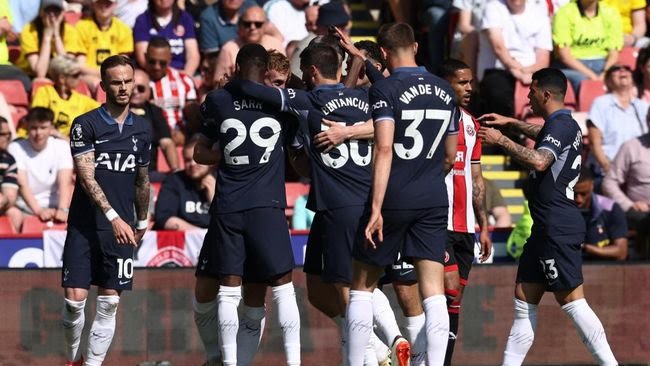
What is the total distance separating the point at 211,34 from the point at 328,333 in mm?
4955

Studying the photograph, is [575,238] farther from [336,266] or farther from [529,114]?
[529,114]

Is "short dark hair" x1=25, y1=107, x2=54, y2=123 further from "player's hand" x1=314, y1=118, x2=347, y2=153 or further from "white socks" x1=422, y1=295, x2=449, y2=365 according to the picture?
"white socks" x1=422, y1=295, x2=449, y2=365

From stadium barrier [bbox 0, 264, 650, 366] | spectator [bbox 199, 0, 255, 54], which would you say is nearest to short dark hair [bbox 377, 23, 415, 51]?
stadium barrier [bbox 0, 264, 650, 366]

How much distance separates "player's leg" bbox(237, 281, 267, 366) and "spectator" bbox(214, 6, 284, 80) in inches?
223

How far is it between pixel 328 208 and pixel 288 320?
0.89 metres

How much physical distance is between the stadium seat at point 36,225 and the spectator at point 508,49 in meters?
5.17

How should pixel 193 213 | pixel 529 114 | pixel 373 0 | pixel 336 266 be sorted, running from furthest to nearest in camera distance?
1. pixel 373 0
2. pixel 529 114
3. pixel 193 213
4. pixel 336 266

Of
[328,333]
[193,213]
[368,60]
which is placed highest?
[368,60]

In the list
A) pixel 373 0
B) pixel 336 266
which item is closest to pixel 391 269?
pixel 336 266

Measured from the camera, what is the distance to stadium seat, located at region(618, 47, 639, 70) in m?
17.9

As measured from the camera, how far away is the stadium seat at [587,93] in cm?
1711

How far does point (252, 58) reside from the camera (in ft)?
34.8

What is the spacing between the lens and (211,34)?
17141mm

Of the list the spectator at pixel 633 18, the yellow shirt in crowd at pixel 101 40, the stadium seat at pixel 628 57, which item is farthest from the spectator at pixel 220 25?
the spectator at pixel 633 18
